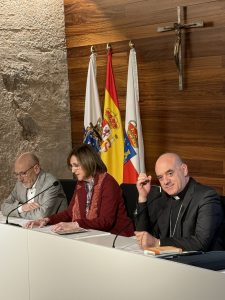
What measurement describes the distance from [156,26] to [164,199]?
2.35 metres

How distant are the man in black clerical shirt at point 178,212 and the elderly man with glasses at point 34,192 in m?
1.04

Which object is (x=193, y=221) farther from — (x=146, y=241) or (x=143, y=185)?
(x=143, y=185)

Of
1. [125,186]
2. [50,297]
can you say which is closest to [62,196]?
[125,186]

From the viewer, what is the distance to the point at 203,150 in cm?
611

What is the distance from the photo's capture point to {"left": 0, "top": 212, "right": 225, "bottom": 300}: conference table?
2984mm

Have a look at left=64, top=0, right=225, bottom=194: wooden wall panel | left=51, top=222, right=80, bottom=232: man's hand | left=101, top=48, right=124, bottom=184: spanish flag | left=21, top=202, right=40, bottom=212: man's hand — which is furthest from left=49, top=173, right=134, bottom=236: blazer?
left=101, top=48, right=124, bottom=184: spanish flag

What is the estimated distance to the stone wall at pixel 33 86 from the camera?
688 centimetres

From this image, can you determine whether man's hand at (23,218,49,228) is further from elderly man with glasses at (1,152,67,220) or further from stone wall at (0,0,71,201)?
stone wall at (0,0,71,201)

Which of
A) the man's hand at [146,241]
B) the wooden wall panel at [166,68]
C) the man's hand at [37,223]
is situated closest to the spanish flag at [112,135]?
the wooden wall panel at [166,68]

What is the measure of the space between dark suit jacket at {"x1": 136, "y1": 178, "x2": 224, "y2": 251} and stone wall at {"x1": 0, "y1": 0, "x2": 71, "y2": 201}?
8.81 ft

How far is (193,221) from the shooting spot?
4109mm

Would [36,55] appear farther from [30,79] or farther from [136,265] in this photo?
[136,265]

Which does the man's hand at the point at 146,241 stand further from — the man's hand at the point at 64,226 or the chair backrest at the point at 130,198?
the chair backrest at the point at 130,198

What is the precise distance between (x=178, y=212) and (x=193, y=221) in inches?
6.3
